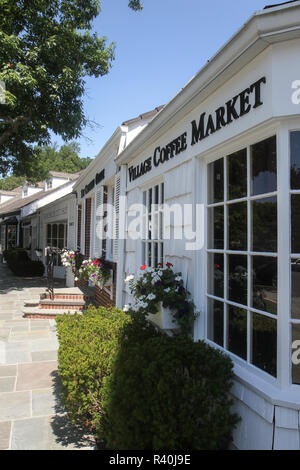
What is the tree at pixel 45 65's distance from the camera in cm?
935

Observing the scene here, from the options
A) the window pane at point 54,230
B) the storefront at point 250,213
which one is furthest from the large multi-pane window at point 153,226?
the window pane at point 54,230

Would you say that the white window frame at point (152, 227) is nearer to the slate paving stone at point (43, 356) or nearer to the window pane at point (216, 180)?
the window pane at point (216, 180)

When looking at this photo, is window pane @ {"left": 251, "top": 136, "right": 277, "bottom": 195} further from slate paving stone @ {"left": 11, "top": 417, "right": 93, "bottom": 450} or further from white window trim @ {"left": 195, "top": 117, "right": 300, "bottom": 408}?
slate paving stone @ {"left": 11, "top": 417, "right": 93, "bottom": 450}

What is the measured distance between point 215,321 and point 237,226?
0.93 meters

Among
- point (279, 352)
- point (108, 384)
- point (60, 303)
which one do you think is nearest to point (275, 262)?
point (279, 352)

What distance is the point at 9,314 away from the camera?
8.41 m

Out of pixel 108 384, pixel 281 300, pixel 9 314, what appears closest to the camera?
pixel 281 300

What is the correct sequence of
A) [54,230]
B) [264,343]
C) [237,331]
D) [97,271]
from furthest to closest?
1. [54,230]
2. [97,271]
3. [237,331]
4. [264,343]

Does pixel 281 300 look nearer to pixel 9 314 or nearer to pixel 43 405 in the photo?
pixel 43 405

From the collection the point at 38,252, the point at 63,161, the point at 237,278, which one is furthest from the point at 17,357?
the point at 63,161

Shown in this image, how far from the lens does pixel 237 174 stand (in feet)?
9.70

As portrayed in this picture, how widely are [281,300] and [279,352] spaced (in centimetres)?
35

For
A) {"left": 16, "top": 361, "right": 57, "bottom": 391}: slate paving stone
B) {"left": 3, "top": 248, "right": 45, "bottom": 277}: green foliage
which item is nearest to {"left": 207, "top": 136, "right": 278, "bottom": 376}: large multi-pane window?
{"left": 16, "top": 361, "right": 57, "bottom": 391}: slate paving stone

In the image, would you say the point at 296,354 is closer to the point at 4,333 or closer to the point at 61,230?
the point at 4,333
